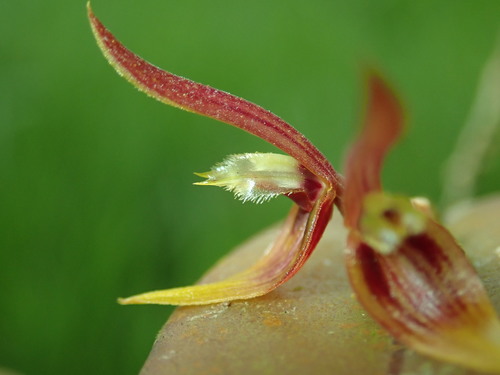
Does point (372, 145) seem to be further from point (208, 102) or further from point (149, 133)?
point (149, 133)

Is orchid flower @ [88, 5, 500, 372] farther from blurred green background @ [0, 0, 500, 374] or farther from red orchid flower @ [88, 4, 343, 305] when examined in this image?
blurred green background @ [0, 0, 500, 374]

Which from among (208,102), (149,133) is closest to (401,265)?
(208,102)

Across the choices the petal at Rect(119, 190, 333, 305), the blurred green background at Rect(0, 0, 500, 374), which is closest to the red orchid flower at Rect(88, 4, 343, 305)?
the petal at Rect(119, 190, 333, 305)

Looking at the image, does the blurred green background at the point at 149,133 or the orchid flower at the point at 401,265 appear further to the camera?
the blurred green background at the point at 149,133

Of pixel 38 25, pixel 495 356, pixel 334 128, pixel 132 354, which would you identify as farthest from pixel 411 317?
pixel 38 25

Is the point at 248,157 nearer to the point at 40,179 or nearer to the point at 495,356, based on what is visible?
the point at 495,356

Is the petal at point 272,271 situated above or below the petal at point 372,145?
below

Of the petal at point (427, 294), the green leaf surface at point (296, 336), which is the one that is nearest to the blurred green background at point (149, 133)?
the green leaf surface at point (296, 336)

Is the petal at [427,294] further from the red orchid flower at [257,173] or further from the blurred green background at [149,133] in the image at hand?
the blurred green background at [149,133]
